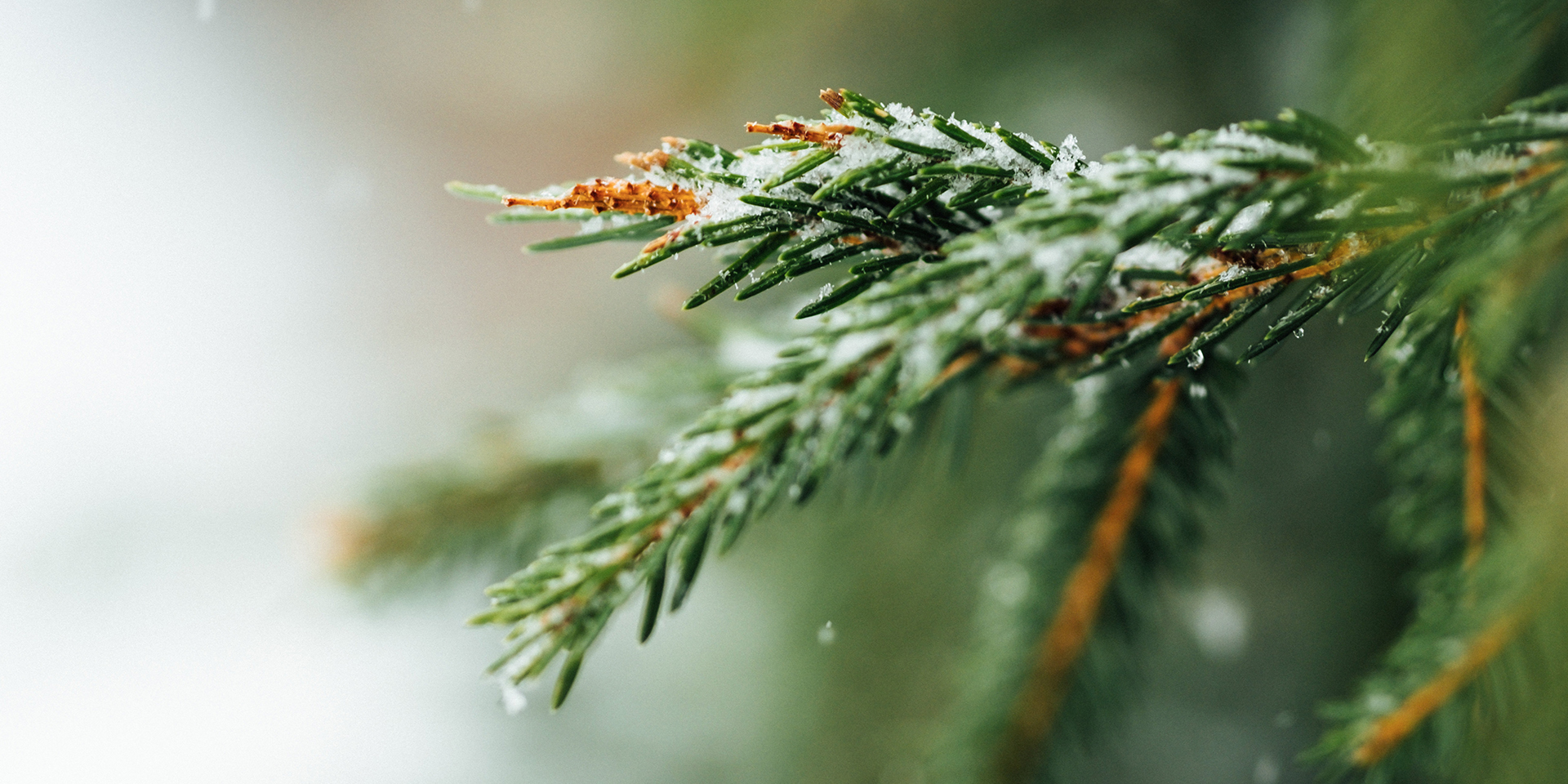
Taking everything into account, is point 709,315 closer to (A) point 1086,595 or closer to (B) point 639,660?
(A) point 1086,595

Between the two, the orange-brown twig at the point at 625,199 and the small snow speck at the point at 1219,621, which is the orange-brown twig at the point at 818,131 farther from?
the small snow speck at the point at 1219,621

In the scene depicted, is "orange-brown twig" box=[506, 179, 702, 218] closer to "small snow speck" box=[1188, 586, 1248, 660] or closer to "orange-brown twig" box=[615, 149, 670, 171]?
"orange-brown twig" box=[615, 149, 670, 171]

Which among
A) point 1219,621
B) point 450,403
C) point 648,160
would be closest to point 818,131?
point 648,160

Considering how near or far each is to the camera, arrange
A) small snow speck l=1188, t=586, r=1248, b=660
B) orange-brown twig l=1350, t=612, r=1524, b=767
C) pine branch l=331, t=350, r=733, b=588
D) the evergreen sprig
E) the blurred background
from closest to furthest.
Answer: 1. the evergreen sprig
2. orange-brown twig l=1350, t=612, r=1524, b=767
3. pine branch l=331, t=350, r=733, b=588
4. the blurred background
5. small snow speck l=1188, t=586, r=1248, b=660

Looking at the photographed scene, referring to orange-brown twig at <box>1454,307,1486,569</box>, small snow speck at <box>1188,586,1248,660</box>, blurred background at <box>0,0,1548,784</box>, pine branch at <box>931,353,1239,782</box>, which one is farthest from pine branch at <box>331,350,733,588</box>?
small snow speck at <box>1188,586,1248,660</box>

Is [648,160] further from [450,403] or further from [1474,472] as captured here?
[450,403]
